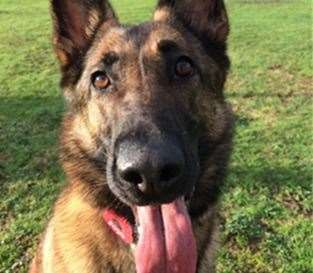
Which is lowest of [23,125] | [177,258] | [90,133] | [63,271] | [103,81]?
[23,125]

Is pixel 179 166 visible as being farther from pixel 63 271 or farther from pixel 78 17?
pixel 78 17

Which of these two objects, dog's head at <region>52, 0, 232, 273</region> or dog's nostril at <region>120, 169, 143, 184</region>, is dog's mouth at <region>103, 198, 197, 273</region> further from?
dog's nostril at <region>120, 169, 143, 184</region>

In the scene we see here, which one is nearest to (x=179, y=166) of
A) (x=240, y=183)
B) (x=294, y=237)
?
(x=294, y=237)

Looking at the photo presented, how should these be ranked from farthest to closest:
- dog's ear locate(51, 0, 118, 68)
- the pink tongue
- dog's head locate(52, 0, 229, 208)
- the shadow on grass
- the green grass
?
the shadow on grass
the green grass
dog's ear locate(51, 0, 118, 68)
the pink tongue
dog's head locate(52, 0, 229, 208)

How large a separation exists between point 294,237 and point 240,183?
3.42 feet

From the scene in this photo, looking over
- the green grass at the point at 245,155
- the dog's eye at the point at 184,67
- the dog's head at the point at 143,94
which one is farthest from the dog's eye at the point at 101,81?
the green grass at the point at 245,155

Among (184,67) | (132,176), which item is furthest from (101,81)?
(132,176)

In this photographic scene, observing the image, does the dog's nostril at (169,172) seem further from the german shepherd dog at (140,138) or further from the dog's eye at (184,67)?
the dog's eye at (184,67)

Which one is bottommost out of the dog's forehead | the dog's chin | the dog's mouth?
the dog's mouth

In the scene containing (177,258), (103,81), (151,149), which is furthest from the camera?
(103,81)

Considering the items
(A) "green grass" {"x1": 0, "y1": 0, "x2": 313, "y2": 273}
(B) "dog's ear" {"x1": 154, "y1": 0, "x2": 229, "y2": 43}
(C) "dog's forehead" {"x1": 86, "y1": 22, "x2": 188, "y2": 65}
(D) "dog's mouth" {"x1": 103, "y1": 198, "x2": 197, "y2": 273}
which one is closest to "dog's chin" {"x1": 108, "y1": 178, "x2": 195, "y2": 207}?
(D) "dog's mouth" {"x1": 103, "y1": 198, "x2": 197, "y2": 273}

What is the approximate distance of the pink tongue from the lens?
11.3ft

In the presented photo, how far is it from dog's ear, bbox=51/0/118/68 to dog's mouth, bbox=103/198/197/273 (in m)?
1.21

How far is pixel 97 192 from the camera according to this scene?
3.90 m
